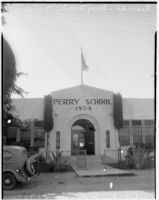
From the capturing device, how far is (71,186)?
5.37 metres

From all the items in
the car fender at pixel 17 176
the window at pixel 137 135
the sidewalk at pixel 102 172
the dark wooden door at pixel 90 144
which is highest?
the window at pixel 137 135

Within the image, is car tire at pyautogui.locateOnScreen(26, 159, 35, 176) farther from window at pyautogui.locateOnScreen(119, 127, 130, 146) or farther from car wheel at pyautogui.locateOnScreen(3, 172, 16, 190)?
window at pyautogui.locateOnScreen(119, 127, 130, 146)

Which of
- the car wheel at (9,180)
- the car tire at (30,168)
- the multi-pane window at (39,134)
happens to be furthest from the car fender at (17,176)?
the multi-pane window at (39,134)

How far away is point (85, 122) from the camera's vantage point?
758cm

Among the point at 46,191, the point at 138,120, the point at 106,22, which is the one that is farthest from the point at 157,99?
the point at 138,120

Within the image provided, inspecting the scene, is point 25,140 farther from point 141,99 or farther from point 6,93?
point 141,99

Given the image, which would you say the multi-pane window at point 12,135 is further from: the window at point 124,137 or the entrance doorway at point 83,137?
the window at point 124,137

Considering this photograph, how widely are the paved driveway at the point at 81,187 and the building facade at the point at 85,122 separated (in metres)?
0.73

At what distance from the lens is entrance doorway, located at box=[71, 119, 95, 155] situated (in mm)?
6980

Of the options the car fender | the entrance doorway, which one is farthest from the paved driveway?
the entrance doorway

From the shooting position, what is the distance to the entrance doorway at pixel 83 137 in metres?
6.98

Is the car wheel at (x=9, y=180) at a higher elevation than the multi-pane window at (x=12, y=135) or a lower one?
lower

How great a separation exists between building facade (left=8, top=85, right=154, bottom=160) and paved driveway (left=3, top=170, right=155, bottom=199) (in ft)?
2.40

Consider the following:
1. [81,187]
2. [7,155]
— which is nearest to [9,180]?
[7,155]
